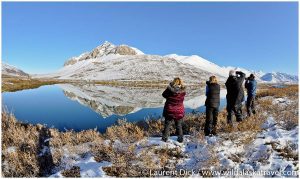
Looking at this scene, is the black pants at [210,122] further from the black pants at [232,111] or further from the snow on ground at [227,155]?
the black pants at [232,111]

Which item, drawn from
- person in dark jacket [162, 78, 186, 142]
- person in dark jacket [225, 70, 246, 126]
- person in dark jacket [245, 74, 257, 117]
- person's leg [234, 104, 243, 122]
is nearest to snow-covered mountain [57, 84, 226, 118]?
person in dark jacket [245, 74, 257, 117]

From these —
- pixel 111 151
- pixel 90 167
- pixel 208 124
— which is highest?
pixel 208 124

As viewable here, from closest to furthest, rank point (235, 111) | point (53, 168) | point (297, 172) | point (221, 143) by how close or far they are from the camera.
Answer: point (297, 172)
point (53, 168)
point (221, 143)
point (235, 111)

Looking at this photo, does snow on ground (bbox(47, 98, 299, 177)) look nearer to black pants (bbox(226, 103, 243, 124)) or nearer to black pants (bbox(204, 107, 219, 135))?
black pants (bbox(204, 107, 219, 135))

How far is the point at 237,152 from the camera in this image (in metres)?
8.85

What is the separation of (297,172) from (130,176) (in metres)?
3.99

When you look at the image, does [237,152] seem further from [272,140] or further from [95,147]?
[95,147]

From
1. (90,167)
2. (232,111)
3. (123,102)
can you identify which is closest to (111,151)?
(90,167)

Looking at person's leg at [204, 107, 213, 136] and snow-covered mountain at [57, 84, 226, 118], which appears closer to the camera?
person's leg at [204, 107, 213, 136]

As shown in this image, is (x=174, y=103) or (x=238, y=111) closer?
(x=174, y=103)

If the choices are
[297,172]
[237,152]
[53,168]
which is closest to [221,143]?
[237,152]

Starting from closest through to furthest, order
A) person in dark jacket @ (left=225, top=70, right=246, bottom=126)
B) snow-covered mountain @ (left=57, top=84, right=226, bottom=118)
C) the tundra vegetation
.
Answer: the tundra vegetation < person in dark jacket @ (left=225, top=70, right=246, bottom=126) < snow-covered mountain @ (left=57, top=84, right=226, bottom=118)

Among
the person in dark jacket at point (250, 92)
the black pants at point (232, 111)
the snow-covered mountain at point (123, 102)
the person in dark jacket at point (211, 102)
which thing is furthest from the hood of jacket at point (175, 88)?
the snow-covered mountain at point (123, 102)

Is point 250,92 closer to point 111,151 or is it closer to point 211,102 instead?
point 211,102
